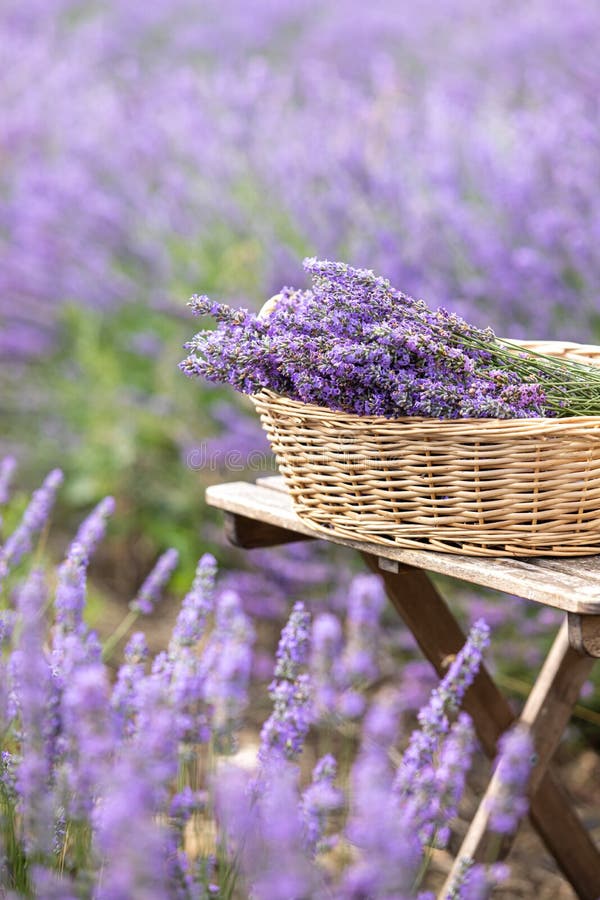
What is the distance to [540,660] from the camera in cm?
234

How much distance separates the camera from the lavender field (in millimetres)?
1031

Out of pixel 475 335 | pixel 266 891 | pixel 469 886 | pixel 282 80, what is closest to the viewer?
pixel 266 891

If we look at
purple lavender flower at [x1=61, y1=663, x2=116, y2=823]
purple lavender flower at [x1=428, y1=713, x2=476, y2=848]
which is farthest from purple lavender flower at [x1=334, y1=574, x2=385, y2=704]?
purple lavender flower at [x1=61, y1=663, x2=116, y2=823]

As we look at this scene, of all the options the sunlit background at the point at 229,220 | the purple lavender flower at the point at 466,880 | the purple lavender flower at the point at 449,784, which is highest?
the sunlit background at the point at 229,220

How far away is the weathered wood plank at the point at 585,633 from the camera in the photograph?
1110 millimetres

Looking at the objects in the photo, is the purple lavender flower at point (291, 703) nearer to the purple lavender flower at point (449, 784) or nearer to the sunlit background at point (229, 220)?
the purple lavender flower at point (449, 784)

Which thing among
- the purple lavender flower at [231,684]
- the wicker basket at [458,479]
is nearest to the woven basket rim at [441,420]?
the wicker basket at [458,479]

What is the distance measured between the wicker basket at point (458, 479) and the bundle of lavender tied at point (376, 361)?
0.03 metres

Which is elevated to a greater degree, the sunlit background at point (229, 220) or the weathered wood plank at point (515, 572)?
the sunlit background at point (229, 220)

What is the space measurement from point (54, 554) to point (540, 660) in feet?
5.67

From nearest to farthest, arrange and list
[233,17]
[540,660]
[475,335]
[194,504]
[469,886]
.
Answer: [469,886], [475,335], [540,660], [194,504], [233,17]

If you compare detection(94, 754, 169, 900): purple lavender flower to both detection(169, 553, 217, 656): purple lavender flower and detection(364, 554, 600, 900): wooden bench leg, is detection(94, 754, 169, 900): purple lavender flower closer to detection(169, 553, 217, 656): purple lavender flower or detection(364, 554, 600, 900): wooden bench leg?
detection(169, 553, 217, 656): purple lavender flower

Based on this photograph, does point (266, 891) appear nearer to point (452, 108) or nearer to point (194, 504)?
point (194, 504)

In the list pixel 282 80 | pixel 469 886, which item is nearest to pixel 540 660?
pixel 469 886
